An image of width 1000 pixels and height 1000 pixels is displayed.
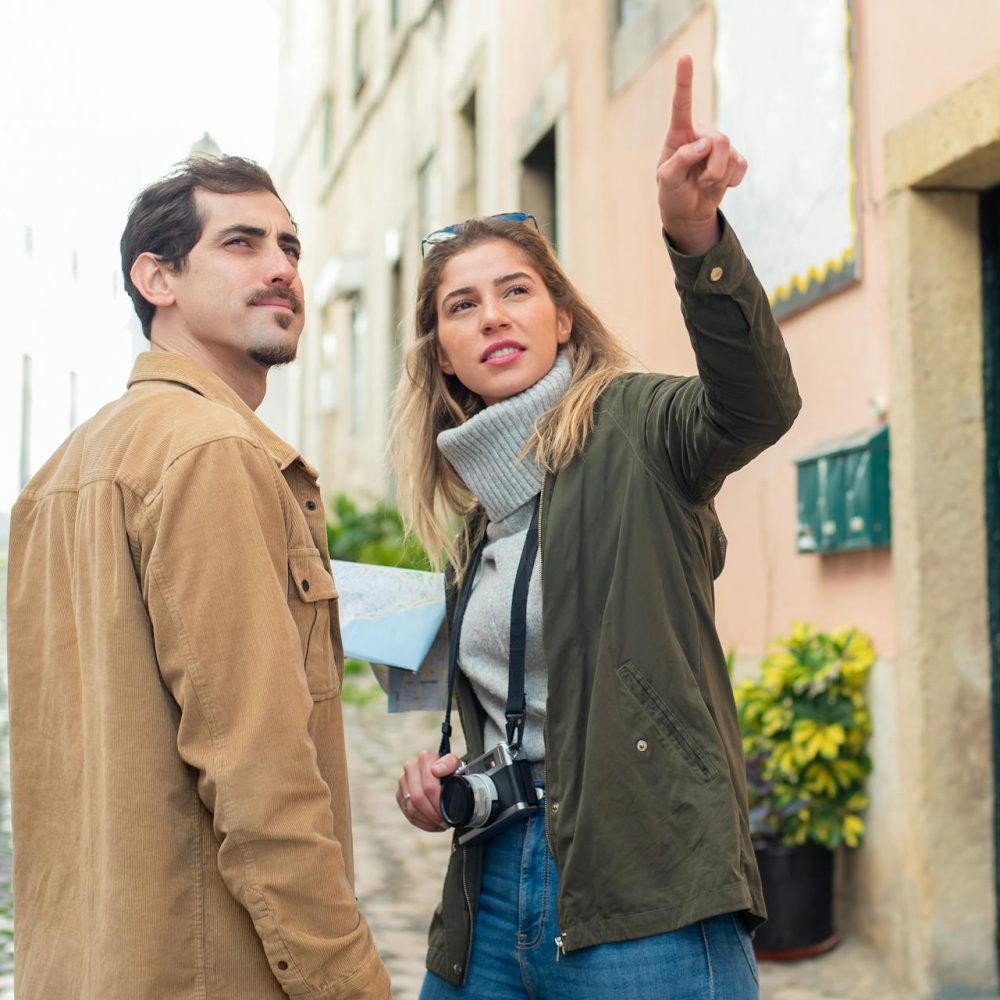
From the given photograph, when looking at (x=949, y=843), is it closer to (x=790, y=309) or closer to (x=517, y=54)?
(x=790, y=309)

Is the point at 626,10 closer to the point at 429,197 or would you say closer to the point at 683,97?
the point at 429,197

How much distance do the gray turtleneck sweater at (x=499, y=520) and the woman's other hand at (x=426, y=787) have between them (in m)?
0.09

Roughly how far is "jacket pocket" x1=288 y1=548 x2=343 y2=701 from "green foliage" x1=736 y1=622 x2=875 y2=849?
307cm

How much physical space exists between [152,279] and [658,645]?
3.33 feet

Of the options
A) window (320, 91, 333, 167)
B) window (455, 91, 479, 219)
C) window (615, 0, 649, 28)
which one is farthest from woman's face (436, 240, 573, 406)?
window (320, 91, 333, 167)

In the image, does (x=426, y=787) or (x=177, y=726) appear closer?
(x=177, y=726)

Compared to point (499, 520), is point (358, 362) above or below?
above

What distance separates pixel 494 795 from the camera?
2.22 meters

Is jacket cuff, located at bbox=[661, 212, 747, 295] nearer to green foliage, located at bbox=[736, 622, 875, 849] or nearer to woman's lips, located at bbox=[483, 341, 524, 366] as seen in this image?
woman's lips, located at bbox=[483, 341, 524, 366]

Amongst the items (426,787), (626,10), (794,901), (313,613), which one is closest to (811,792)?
(794,901)

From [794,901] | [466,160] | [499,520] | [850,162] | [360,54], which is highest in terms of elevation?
[360,54]

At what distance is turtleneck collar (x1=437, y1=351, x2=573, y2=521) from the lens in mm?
2387

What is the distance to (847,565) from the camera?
5.06 metres

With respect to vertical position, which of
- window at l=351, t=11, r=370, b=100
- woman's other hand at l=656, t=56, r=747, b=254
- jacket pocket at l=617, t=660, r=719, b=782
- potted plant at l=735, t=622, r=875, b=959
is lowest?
potted plant at l=735, t=622, r=875, b=959
